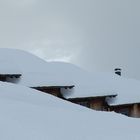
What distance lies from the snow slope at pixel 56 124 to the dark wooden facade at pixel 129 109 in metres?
10.1

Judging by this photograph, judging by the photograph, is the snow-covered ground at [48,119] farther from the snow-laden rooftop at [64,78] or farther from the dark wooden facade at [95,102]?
the dark wooden facade at [95,102]

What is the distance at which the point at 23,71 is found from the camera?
58.2ft

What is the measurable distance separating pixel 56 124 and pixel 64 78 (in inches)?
416

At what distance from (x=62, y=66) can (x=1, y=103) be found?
12.5 metres

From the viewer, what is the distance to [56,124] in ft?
Answer: 26.7

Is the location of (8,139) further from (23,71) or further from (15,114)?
(23,71)

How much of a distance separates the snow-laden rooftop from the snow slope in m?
6.87

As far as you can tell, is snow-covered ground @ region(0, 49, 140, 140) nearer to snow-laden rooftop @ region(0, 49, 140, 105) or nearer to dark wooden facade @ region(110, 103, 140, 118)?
snow-laden rooftop @ region(0, 49, 140, 105)

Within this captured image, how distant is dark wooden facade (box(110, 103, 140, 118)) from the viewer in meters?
20.6

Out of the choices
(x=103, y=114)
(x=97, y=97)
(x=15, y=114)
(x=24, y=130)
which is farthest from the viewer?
(x=97, y=97)

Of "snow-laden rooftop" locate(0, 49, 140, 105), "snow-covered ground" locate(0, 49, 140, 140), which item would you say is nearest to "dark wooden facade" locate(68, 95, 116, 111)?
"snow-laden rooftop" locate(0, 49, 140, 105)

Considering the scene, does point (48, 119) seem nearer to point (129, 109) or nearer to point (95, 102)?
Answer: point (95, 102)

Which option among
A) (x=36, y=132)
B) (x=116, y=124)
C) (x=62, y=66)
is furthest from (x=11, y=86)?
(x=62, y=66)

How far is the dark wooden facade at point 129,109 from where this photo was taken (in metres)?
20.6
